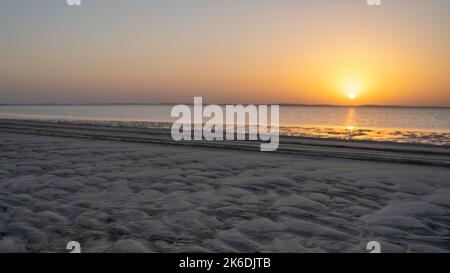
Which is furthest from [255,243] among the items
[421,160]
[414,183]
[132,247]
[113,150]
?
[113,150]

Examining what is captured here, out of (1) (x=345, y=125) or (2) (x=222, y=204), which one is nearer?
(2) (x=222, y=204)

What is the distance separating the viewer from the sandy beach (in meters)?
4.87

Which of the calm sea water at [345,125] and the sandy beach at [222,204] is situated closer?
the sandy beach at [222,204]

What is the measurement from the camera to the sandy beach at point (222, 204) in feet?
16.0

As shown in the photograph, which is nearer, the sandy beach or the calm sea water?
the sandy beach

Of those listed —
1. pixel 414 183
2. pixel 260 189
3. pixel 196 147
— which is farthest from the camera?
pixel 196 147

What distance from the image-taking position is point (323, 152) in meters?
14.3

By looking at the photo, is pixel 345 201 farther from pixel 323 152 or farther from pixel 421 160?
pixel 323 152

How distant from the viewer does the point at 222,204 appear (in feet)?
21.8

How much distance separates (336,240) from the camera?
4.90 m

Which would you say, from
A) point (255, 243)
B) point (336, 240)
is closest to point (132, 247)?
point (255, 243)

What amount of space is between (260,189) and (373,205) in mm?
2253
